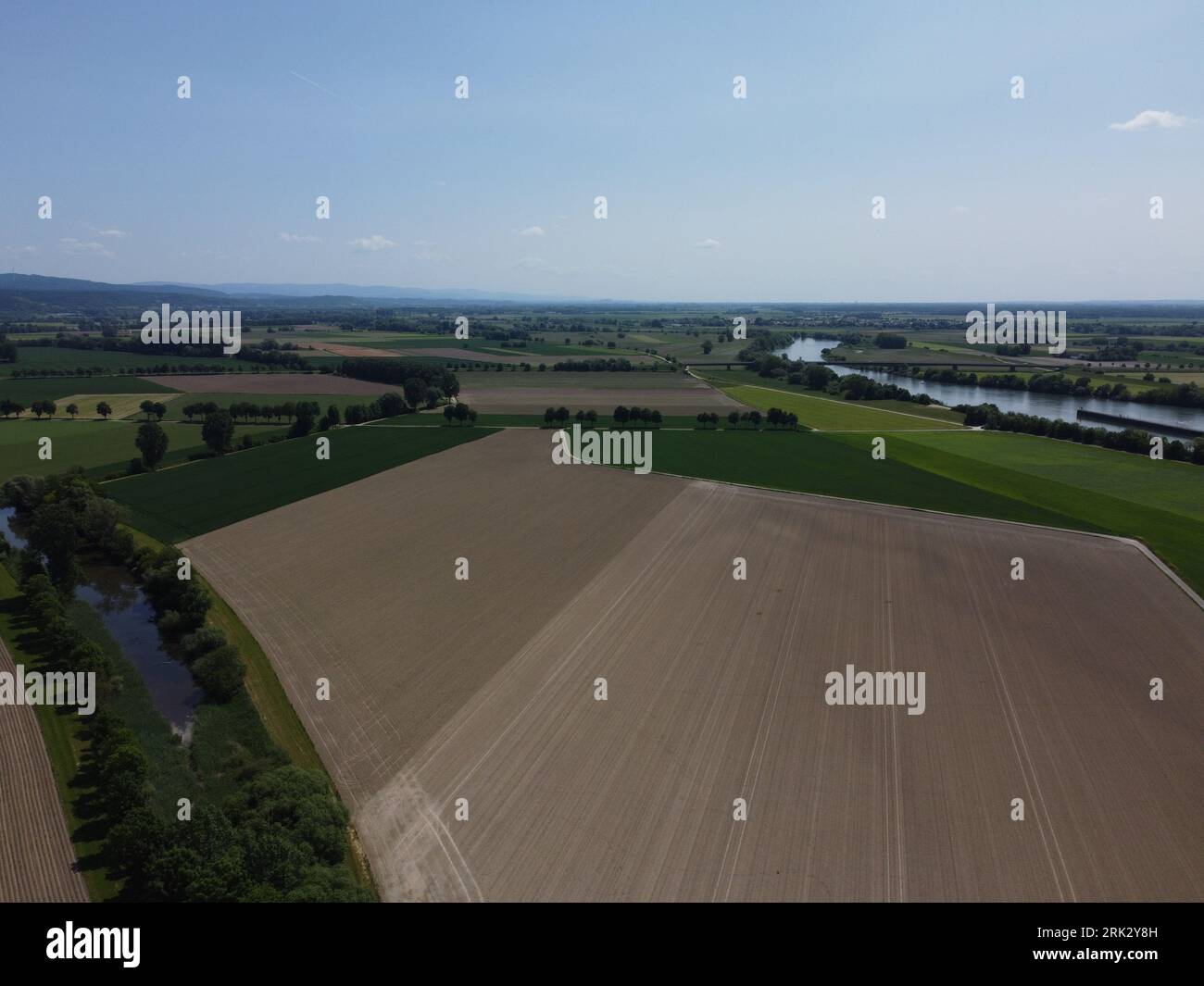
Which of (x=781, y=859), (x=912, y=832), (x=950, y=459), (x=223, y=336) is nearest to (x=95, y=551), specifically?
(x=781, y=859)

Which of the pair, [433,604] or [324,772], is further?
[433,604]

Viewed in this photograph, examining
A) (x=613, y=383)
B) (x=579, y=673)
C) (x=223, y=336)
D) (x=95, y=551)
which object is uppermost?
(x=223, y=336)

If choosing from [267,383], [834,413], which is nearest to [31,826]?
[834,413]

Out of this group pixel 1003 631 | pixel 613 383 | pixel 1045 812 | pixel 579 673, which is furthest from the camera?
pixel 613 383

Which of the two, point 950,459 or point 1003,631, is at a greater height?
point 950,459

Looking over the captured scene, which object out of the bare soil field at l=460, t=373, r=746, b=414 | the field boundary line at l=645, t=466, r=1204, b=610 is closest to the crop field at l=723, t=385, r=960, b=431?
the bare soil field at l=460, t=373, r=746, b=414

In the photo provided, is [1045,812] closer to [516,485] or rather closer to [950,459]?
[516,485]

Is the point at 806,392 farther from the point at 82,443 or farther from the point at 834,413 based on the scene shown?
the point at 82,443

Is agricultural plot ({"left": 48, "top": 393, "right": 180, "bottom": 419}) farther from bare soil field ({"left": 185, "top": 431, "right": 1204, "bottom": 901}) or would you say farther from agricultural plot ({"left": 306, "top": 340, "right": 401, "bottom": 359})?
agricultural plot ({"left": 306, "top": 340, "right": 401, "bottom": 359})
